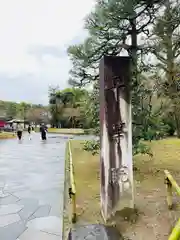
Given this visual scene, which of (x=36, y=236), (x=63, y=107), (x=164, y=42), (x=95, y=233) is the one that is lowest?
(x=36, y=236)

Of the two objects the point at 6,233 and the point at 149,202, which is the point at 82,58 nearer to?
the point at 149,202

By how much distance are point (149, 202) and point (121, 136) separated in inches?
67.4

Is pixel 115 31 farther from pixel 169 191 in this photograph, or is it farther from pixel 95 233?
pixel 95 233

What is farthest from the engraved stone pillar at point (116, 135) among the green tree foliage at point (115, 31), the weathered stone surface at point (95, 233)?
the green tree foliage at point (115, 31)

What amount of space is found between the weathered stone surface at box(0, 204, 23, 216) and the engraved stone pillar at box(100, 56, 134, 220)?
1.71 m

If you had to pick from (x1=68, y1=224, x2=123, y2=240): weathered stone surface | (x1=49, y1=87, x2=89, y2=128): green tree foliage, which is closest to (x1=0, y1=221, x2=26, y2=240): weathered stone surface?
(x1=68, y1=224, x2=123, y2=240): weathered stone surface

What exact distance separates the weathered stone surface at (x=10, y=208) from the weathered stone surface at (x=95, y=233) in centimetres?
169

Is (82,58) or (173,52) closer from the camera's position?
(82,58)

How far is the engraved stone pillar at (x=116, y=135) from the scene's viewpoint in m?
4.04

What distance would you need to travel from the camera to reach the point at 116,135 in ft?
13.3

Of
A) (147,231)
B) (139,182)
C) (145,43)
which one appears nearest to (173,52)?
(145,43)

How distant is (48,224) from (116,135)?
1776 mm

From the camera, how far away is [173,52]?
12953mm

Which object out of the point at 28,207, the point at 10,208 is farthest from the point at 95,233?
the point at 10,208
